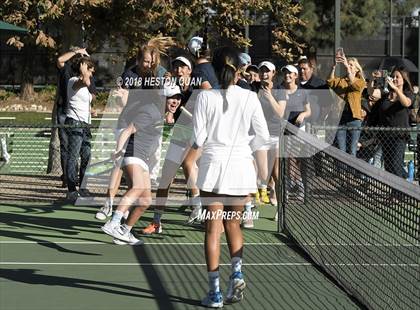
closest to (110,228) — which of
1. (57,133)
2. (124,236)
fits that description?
(124,236)

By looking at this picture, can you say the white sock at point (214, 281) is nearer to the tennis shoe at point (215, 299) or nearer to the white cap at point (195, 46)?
the tennis shoe at point (215, 299)

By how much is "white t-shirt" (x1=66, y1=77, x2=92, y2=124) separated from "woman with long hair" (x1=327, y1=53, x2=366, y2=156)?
3425 mm

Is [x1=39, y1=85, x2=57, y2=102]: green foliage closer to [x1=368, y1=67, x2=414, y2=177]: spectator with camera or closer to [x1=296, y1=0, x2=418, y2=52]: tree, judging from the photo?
[x1=296, y1=0, x2=418, y2=52]: tree

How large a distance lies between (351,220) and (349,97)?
471 cm

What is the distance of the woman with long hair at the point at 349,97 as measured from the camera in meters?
13.4

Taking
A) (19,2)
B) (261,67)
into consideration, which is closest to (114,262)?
(261,67)

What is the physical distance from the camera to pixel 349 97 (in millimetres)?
13852

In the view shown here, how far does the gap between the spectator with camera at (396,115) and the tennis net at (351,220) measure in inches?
112

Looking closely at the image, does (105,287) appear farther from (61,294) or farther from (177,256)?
(177,256)

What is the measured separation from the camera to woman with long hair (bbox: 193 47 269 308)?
714cm

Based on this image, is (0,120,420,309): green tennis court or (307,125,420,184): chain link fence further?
(307,125,420,184): chain link fence

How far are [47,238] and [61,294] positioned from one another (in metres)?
2.75

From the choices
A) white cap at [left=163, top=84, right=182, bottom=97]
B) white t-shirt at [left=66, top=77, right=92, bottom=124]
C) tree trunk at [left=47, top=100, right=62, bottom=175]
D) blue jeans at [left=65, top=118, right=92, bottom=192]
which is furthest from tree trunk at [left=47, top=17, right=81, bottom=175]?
white cap at [left=163, top=84, right=182, bottom=97]

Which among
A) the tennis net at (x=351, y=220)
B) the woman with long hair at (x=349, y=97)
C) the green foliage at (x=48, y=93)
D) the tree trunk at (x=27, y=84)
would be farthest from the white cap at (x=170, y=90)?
the green foliage at (x=48, y=93)
